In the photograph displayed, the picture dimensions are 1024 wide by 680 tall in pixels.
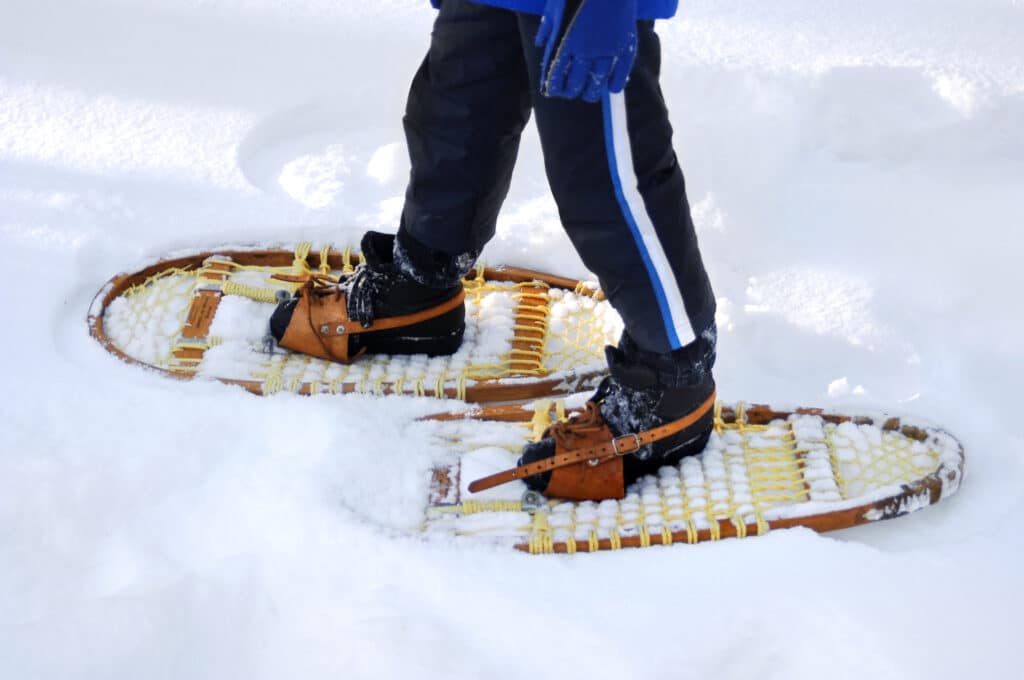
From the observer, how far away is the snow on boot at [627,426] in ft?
5.64

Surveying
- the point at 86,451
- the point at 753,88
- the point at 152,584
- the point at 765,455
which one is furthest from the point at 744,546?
the point at 753,88

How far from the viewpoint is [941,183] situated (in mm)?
2430

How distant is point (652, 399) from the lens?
1736mm

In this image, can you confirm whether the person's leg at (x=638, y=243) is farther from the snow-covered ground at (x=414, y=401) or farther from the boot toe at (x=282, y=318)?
the boot toe at (x=282, y=318)

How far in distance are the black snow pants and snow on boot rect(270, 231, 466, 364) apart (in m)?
0.09

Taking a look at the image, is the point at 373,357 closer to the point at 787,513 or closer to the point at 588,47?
the point at 787,513

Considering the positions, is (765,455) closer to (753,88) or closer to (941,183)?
(941,183)

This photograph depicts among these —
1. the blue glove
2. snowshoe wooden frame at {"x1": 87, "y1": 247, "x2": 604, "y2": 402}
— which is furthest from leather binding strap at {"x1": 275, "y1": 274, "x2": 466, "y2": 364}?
the blue glove

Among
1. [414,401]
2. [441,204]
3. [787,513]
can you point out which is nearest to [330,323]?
[414,401]

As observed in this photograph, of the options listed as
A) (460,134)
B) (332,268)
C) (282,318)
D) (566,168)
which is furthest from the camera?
(332,268)

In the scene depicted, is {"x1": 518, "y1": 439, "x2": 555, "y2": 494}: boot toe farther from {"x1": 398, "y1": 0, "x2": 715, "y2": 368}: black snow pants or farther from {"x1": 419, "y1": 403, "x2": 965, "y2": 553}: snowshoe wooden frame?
{"x1": 398, "y1": 0, "x2": 715, "y2": 368}: black snow pants

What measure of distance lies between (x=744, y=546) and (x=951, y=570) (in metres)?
0.29

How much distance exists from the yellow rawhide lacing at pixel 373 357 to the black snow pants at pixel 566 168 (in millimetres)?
237

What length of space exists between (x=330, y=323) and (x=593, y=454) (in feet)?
2.09
